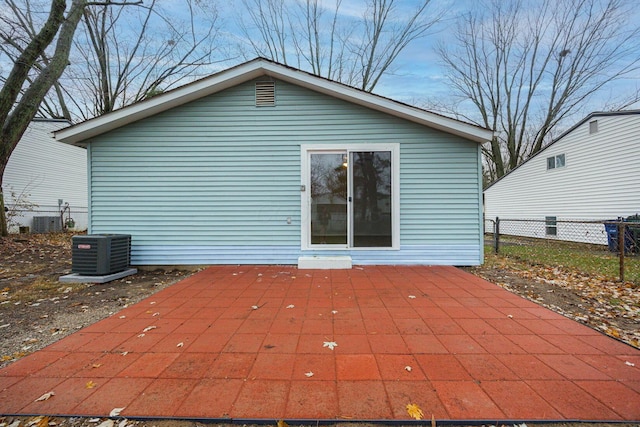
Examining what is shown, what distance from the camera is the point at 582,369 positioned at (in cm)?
212

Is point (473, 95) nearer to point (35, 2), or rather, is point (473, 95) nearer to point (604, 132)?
point (604, 132)

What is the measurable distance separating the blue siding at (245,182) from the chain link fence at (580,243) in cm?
276

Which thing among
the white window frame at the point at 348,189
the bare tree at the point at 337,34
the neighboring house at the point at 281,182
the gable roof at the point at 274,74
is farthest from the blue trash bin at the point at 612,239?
the bare tree at the point at 337,34

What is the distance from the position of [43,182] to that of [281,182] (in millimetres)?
13367

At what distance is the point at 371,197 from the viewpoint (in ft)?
18.3

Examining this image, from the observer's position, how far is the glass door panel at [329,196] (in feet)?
18.5

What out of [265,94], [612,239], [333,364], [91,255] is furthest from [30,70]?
[612,239]

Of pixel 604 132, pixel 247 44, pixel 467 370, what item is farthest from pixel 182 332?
pixel 247 44

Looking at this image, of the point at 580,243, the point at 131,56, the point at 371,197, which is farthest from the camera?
the point at 131,56

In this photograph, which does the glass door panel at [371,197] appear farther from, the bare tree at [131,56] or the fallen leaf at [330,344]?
the bare tree at [131,56]

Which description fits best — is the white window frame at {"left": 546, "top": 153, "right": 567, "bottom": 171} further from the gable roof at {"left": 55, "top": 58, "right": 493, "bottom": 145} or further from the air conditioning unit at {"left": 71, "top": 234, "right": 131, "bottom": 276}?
the air conditioning unit at {"left": 71, "top": 234, "right": 131, "bottom": 276}

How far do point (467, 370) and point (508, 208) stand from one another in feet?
52.5

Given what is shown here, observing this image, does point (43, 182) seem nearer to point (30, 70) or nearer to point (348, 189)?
point (30, 70)

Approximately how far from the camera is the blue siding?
18.2 ft
